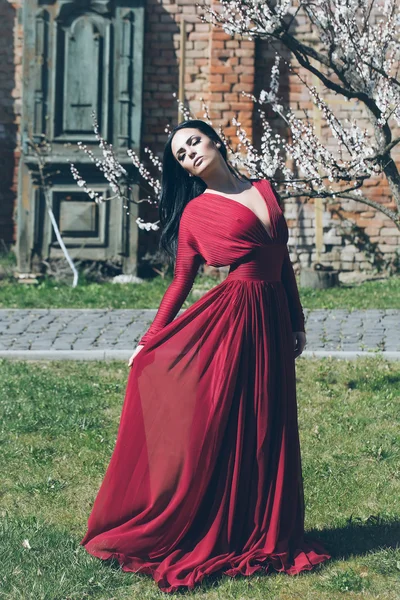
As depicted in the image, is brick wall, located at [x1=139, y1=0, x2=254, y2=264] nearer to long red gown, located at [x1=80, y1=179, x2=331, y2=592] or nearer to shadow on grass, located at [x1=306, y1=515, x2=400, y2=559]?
shadow on grass, located at [x1=306, y1=515, x2=400, y2=559]

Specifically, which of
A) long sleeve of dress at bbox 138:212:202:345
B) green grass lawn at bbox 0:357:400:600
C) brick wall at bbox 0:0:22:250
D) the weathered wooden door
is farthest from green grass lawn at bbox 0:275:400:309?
long sleeve of dress at bbox 138:212:202:345

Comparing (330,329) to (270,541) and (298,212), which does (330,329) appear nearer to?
(298,212)

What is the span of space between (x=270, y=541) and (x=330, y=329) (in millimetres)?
5088

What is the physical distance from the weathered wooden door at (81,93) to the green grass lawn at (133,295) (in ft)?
2.97

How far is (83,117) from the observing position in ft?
40.4

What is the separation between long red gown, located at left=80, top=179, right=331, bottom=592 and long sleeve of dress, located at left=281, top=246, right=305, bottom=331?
12cm

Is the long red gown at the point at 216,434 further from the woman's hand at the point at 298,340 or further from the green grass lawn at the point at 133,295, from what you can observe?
the green grass lawn at the point at 133,295

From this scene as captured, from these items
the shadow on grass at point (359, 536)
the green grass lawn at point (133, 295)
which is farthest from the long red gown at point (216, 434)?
the green grass lawn at point (133, 295)

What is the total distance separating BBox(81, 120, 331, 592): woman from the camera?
3820 mm

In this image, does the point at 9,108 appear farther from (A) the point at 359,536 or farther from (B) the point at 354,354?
(A) the point at 359,536

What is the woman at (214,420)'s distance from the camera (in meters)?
3.82

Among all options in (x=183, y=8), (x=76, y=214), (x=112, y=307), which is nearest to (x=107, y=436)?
(x=112, y=307)

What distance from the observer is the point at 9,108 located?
1297 centimetres

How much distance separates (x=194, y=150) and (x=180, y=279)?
546 mm
